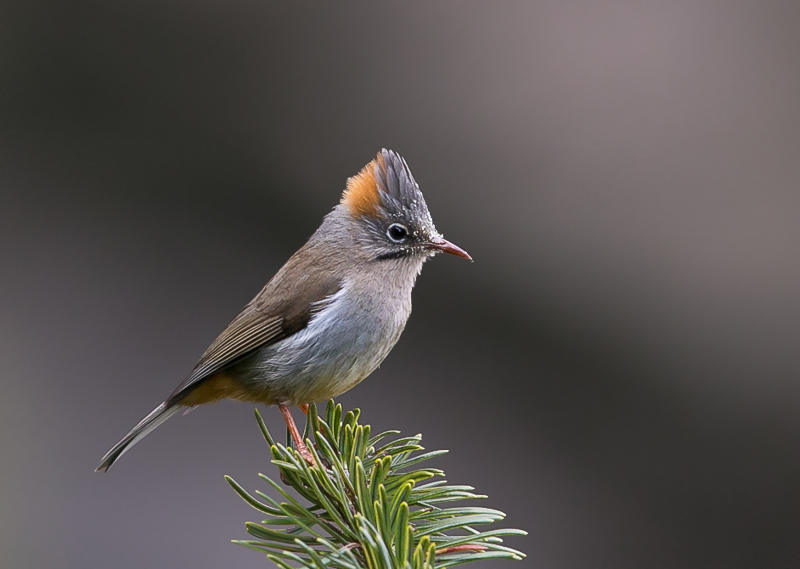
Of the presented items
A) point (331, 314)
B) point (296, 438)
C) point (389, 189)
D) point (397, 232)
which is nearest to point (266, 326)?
point (331, 314)

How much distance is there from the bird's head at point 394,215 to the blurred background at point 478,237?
1.67 metres

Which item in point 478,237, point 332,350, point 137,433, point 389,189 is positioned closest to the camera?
point 332,350

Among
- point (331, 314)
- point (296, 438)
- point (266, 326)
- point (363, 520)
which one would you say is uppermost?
point (331, 314)

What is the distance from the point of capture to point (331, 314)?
3105 mm

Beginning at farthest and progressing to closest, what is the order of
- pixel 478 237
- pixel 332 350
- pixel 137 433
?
pixel 478 237, pixel 137 433, pixel 332 350

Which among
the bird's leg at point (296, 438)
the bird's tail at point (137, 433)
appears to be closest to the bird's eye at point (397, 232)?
the bird's leg at point (296, 438)

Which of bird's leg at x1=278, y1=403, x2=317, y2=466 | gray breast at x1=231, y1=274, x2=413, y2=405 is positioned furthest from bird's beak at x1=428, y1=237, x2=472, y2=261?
bird's leg at x1=278, y1=403, x2=317, y2=466

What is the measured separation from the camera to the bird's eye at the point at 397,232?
10.9 ft

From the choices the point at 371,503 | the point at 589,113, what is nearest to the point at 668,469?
the point at 589,113

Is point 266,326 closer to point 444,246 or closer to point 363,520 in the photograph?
point 444,246

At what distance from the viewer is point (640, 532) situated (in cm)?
496

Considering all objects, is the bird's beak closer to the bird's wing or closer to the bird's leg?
the bird's wing

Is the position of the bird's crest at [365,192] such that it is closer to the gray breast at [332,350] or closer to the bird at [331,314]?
the bird at [331,314]

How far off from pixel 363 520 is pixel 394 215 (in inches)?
72.1
